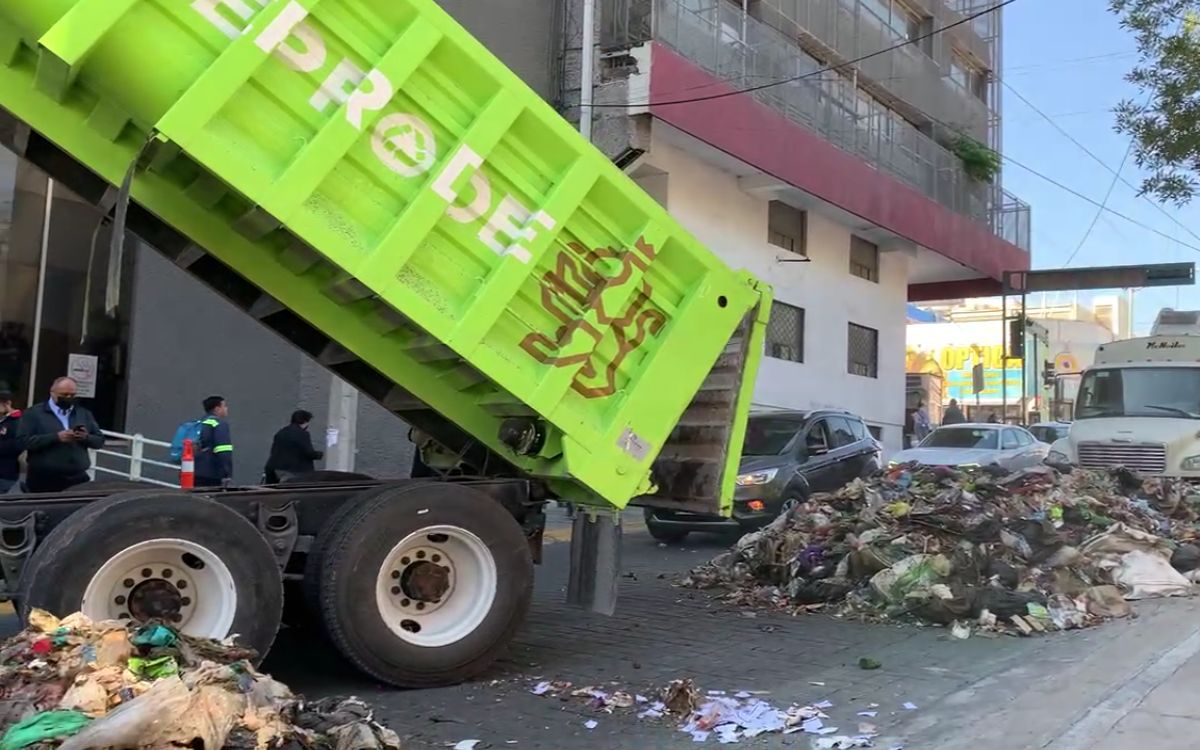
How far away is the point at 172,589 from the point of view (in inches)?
200

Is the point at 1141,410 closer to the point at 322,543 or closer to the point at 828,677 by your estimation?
the point at 828,677

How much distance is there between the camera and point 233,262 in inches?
234

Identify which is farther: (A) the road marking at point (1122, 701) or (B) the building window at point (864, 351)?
(B) the building window at point (864, 351)

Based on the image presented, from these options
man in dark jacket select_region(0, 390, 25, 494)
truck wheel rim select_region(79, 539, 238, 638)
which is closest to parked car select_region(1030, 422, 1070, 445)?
man in dark jacket select_region(0, 390, 25, 494)

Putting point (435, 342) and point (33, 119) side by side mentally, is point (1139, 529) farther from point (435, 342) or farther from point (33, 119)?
point (33, 119)

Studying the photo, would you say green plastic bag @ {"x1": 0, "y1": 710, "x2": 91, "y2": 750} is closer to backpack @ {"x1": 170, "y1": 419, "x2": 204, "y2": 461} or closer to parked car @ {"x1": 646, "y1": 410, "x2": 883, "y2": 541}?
backpack @ {"x1": 170, "y1": 419, "x2": 204, "y2": 461}

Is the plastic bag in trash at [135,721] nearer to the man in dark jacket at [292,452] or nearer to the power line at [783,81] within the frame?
the man in dark jacket at [292,452]

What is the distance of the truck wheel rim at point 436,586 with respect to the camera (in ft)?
18.5

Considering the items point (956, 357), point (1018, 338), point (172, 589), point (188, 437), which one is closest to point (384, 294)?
point (172, 589)

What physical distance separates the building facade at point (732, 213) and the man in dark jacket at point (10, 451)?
3.58 ft

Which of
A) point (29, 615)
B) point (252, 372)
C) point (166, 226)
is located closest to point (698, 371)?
point (166, 226)

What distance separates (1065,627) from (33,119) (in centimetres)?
741

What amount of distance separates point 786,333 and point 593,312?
47.0 feet

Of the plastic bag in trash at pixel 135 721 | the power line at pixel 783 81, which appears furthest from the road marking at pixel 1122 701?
the power line at pixel 783 81
